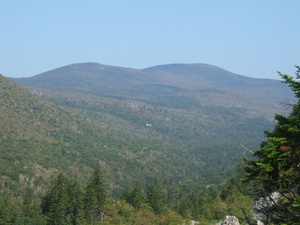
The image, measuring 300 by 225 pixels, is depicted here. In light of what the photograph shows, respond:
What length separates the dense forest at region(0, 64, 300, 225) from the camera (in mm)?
14711

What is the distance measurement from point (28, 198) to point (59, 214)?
20.7 metres

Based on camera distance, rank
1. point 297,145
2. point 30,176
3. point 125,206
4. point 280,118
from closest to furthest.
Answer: point 297,145, point 280,118, point 125,206, point 30,176

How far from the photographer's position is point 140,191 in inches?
3391

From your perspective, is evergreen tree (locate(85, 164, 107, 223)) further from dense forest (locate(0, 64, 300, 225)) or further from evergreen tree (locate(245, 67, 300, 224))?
evergreen tree (locate(245, 67, 300, 224))

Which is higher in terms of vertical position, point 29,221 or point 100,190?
point 100,190

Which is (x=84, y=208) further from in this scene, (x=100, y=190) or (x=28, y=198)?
(x=28, y=198)

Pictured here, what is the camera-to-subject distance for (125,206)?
7300 cm

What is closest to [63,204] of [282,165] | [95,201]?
[95,201]

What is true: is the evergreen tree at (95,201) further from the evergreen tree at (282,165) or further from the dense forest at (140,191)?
the evergreen tree at (282,165)

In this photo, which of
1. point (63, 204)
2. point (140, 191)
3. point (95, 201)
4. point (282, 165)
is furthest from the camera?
point (140, 191)

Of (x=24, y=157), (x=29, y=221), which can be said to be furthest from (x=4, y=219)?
(x=24, y=157)

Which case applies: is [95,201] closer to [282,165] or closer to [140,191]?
[140,191]

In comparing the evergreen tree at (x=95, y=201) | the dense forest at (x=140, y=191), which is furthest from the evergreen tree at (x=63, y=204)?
the evergreen tree at (x=95, y=201)

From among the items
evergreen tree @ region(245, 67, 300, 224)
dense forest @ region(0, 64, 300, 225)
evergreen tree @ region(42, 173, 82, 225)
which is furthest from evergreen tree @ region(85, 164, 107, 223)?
evergreen tree @ region(245, 67, 300, 224)
